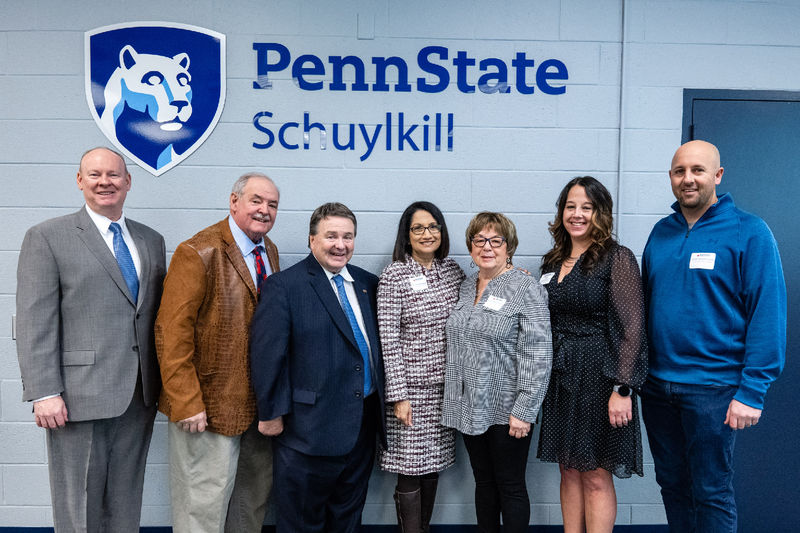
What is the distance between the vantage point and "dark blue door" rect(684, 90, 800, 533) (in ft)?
7.70

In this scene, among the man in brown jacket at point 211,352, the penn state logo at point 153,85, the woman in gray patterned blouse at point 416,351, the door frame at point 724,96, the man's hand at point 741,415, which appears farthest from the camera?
the door frame at point 724,96

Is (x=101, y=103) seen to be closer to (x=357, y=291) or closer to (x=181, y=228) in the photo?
(x=181, y=228)

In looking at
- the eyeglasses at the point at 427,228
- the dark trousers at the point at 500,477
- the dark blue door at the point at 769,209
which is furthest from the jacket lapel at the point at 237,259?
the dark blue door at the point at 769,209

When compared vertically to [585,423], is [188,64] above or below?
above

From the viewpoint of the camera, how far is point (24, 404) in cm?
232

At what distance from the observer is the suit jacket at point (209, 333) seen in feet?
5.68

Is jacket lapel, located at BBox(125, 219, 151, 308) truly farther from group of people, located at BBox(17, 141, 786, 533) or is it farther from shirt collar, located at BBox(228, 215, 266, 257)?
shirt collar, located at BBox(228, 215, 266, 257)

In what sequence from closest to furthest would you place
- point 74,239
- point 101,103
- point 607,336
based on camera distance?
point 74,239, point 607,336, point 101,103

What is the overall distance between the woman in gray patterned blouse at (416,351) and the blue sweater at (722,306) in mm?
834

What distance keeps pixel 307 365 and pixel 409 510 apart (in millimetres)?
848

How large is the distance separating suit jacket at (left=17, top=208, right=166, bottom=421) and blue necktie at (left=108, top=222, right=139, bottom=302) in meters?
0.03

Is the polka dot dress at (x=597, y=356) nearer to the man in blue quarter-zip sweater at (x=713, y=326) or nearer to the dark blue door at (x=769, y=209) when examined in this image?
the man in blue quarter-zip sweater at (x=713, y=326)

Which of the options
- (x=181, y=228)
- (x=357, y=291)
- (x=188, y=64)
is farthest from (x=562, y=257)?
(x=188, y=64)

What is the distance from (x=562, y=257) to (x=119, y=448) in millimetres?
1905
